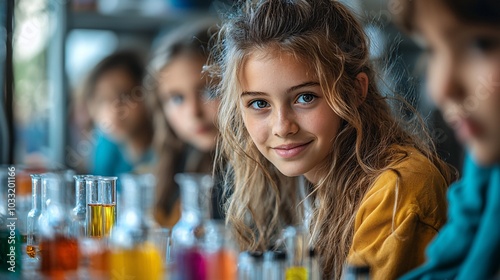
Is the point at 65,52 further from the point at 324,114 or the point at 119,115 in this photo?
the point at 324,114

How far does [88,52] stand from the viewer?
13.1 ft

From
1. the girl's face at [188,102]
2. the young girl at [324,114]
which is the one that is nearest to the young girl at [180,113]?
the girl's face at [188,102]

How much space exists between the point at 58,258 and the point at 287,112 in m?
0.56

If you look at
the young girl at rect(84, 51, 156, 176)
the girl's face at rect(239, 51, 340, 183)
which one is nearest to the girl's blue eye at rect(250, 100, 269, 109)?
the girl's face at rect(239, 51, 340, 183)

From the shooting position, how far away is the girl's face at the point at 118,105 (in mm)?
3803

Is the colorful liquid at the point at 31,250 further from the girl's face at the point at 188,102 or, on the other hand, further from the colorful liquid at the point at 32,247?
the girl's face at the point at 188,102

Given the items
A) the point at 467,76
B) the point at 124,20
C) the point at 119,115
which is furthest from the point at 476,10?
the point at 124,20

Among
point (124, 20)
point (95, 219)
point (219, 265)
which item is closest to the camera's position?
point (219, 265)

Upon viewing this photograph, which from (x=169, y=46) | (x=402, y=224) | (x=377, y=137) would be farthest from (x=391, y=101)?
(x=169, y=46)

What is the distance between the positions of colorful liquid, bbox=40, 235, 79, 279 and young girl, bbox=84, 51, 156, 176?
237 cm

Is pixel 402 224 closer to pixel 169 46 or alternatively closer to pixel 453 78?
pixel 453 78

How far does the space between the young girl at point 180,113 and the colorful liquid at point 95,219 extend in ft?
5.09

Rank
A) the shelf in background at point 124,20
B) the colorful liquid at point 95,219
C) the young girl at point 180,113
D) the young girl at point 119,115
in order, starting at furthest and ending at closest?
the shelf in background at point 124,20
the young girl at point 119,115
the young girl at point 180,113
the colorful liquid at point 95,219

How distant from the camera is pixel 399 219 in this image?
1.45 m
